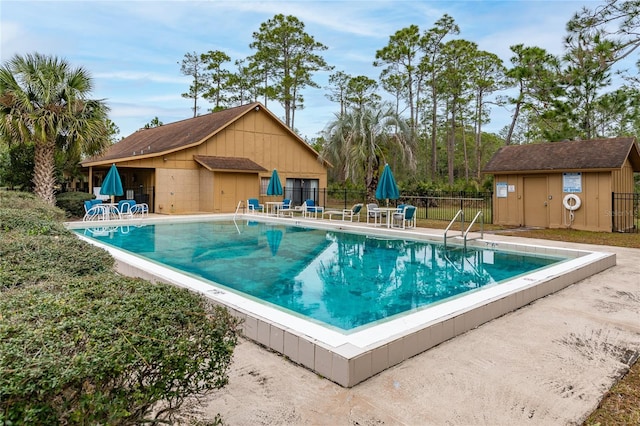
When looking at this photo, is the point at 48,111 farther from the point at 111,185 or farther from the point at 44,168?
the point at 111,185

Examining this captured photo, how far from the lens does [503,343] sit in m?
4.04

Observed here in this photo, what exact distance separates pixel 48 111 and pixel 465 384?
16882mm

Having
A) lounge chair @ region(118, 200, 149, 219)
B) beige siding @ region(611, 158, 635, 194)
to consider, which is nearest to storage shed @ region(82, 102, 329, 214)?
lounge chair @ region(118, 200, 149, 219)

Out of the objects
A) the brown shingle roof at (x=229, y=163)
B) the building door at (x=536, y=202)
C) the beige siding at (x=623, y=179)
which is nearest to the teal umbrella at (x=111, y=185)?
the brown shingle roof at (x=229, y=163)

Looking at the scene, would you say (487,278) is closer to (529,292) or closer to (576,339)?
(529,292)

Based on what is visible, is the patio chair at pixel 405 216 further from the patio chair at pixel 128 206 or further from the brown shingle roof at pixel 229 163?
the patio chair at pixel 128 206

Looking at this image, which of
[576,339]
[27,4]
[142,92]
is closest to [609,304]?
[576,339]

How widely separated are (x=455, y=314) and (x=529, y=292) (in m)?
1.84

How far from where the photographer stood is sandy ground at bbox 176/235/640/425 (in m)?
2.74

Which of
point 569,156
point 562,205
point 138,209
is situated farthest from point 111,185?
point 569,156

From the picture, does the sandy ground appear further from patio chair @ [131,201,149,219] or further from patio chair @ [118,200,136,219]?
patio chair @ [131,201,149,219]

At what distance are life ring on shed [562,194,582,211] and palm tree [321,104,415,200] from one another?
25.3 feet

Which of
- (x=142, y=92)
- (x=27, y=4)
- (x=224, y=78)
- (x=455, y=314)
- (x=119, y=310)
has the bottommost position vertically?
(x=455, y=314)

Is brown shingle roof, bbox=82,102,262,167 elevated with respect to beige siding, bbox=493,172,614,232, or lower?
elevated
